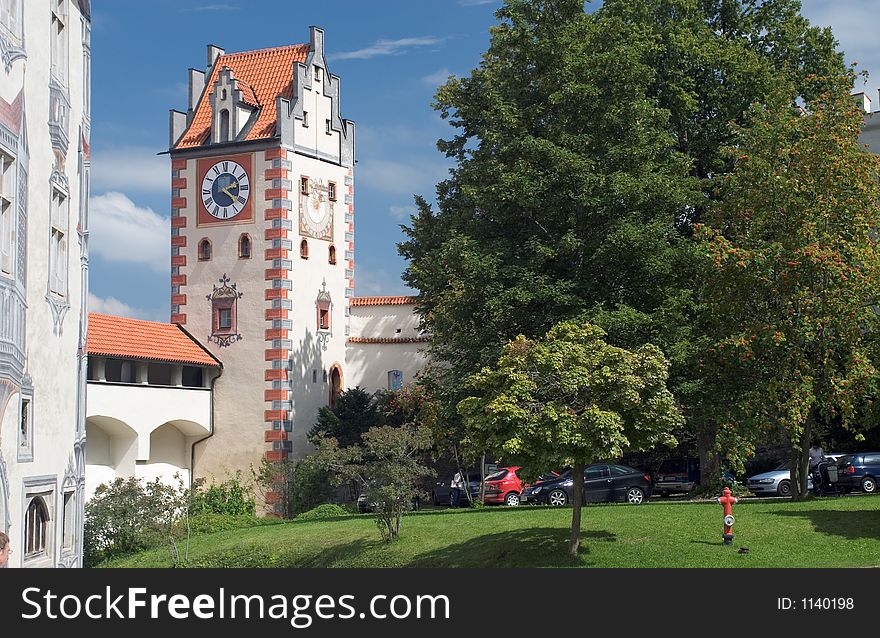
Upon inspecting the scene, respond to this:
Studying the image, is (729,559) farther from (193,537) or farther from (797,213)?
(193,537)

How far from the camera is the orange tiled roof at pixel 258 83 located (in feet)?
167

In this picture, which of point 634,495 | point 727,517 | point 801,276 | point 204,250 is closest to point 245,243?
point 204,250

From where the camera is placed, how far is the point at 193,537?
138 feet

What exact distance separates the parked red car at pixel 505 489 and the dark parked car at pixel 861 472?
1095 centimetres

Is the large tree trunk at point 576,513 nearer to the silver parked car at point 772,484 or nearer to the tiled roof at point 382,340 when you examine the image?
the silver parked car at point 772,484

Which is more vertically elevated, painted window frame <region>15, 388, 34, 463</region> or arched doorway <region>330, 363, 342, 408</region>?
arched doorway <region>330, 363, 342, 408</region>

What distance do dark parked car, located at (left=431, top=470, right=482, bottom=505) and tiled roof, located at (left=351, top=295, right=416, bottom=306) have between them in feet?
25.9

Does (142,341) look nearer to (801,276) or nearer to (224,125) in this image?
(224,125)

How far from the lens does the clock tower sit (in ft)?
162

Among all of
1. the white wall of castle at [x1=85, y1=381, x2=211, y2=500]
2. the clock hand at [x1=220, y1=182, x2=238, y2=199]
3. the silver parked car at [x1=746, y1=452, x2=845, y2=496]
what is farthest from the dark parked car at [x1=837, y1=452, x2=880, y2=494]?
the clock hand at [x1=220, y1=182, x2=238, y2=199]

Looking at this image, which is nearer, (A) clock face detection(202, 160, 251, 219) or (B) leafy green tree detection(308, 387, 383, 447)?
(B) leafy green tree detection(308, 387, 383, 447)

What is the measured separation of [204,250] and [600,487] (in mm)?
18629

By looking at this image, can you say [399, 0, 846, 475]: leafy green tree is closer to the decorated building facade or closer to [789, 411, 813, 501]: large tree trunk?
[789, 411, 813, 501]: large tree trunk

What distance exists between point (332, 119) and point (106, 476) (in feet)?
57.4
